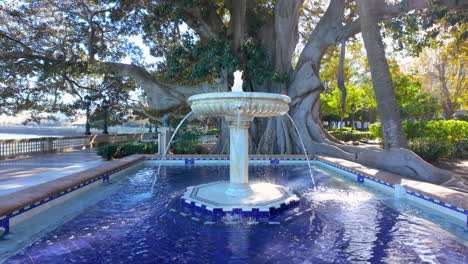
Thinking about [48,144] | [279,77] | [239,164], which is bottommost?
[48,144]

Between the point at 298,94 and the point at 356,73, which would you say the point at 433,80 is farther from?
the point at 298,94

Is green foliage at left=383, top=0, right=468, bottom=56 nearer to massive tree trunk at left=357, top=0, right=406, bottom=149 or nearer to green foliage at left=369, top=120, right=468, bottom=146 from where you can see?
massive tree trunk at left=357, top=0, right=406, bottom=149

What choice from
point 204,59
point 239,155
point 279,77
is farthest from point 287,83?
point 239,155

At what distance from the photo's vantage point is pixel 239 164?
464 cm

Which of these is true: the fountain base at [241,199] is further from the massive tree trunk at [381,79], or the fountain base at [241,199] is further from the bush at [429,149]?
the bush at [429,149]

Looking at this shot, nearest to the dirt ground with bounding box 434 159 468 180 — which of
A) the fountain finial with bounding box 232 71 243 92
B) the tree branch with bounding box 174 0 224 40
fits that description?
the fountain finial with bounding box 232 71 243 92

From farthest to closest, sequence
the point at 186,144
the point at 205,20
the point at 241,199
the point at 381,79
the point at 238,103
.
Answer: the point at 186,144 < the point at 205,20 < the point at 381,79 < the point at 241,199 < the point at 238,103

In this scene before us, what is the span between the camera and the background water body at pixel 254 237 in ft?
8.81

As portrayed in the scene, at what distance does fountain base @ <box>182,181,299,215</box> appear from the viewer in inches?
157

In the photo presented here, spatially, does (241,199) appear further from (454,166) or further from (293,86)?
(454,166)

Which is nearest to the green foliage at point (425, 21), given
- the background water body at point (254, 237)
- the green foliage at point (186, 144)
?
the background water body at point (254, 237)

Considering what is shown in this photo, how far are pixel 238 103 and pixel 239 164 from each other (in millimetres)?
1114

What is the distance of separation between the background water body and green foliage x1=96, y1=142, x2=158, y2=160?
6.00 metres

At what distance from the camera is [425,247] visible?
2961 millimetres
